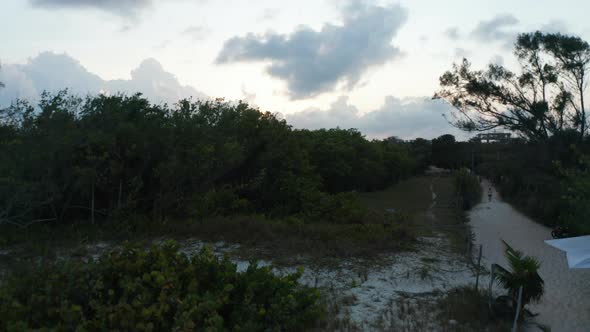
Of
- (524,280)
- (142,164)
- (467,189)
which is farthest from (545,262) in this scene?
(467,189)

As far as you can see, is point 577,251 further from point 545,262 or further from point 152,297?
point 545,262

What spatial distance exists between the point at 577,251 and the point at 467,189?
Answer: 30.0 metres

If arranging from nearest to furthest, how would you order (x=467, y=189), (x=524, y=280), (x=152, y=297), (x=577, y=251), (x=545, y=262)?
(x=152, y=297) → (x=577, y=251) → (x=524, y=280) → (x=545, y=262) → (x=467, y=189)

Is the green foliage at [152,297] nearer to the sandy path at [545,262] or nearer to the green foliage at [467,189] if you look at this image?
the sandy path at [545,262]

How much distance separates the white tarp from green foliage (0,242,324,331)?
379 cm

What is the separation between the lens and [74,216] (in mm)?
16391

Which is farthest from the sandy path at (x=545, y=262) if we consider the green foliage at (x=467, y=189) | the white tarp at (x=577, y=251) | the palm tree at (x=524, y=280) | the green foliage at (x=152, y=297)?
the green foliage at (x=152, y=297)

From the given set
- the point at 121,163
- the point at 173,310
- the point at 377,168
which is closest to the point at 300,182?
the point at 121,163

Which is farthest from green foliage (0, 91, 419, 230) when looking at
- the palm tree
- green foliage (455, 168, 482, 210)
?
green foliage (455, 168, 482, 210)

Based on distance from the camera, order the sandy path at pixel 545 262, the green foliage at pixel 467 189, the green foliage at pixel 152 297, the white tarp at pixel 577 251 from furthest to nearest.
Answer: the green foliage at pixel 467 189 < the sandy path at pixel 545 262 < the white tarp at pixel 577 251 < the green foliage at pixel 152 297

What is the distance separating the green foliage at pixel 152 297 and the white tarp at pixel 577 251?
3793 millimetres

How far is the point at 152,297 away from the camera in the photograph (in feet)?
20.0

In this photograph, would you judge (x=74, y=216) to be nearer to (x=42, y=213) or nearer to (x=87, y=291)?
(x=42, y=213)

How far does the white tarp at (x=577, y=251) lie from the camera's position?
7.37 m
